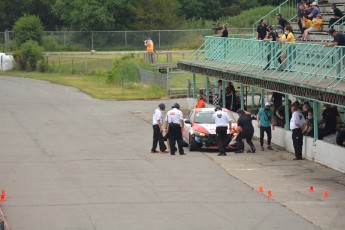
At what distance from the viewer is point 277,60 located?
110 ft

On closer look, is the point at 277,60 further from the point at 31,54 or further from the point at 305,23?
the point at 31,54

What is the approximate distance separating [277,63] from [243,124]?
3.53 meters

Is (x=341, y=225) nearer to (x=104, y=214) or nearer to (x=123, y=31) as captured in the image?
(x=104, y=214)

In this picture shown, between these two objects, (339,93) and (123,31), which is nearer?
(339,93)

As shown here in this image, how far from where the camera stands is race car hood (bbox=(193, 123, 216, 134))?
3153 cm

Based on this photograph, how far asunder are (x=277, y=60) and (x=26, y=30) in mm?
51313

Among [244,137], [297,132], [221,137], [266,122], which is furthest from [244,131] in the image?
[297,132]

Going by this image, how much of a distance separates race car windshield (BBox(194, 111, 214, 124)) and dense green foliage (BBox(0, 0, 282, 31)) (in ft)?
189

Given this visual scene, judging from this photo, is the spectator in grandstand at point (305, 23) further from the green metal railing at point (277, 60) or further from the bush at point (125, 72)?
the bush at point (125, 72)

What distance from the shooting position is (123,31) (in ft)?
286

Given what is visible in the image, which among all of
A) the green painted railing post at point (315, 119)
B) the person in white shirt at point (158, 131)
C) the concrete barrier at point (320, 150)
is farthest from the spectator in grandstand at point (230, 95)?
the green painted railing post at point (315, 119)

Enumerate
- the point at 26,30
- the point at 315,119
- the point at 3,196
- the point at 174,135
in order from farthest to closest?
the point at 26,30 → the point at 174,135 → the point at 315,119 → the point at 3,196

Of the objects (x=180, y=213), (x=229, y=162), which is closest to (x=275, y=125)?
(x=229, y=162)

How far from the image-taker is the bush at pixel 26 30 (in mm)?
81188
